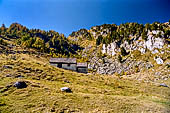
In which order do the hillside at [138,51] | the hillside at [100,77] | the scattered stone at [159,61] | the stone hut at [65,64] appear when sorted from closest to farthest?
1. the hillside at [100,77]
2. the stone hut at [65,64]
3. the scattered stone at [159,61]
4. the hillside at [138,51]

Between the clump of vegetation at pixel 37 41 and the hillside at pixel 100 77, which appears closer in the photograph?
the hillside at pixel 100 77

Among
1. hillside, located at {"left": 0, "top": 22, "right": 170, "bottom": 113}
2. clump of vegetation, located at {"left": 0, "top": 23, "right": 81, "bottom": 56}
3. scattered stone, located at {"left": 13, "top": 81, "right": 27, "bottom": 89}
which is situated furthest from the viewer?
clump of vegetation, located at {"left": 0, "top": 23, "right": 81, "bottom": 56}

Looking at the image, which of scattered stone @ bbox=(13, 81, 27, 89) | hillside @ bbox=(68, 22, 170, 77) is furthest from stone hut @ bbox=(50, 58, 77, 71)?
hillside @ bbox=(68, 22, 170, 77)

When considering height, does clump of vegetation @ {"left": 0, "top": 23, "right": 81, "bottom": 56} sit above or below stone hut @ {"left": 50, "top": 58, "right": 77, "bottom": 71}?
above

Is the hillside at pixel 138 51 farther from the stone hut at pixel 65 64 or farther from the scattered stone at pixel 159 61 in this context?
the stone hut at pixel 65 64

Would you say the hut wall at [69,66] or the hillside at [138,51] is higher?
the hillside at [138,51]

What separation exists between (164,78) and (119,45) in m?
57.6

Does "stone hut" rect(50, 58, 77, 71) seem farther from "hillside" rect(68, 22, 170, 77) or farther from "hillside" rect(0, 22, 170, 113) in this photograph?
"hillside" rect(68, 22, 170, 77)

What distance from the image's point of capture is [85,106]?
13961mm

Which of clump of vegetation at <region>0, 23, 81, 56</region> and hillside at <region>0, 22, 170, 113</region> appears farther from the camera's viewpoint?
clump of vegetation at <region>0, 23, 81, 56</region>

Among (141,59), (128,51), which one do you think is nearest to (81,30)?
(128,51)

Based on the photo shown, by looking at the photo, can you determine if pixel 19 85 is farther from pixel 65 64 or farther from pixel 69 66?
pixel 69 66

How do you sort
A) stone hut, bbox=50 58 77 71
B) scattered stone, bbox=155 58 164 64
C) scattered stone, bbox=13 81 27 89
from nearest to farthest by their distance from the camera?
1. scattered stone, bbox=13 81 27 89
2. stone hut, bbox=50 58 77 71
3. scattered stone, bbox=155 58 164 64

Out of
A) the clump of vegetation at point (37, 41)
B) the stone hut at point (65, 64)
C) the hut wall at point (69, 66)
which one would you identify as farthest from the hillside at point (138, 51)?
the clump of vegetation at point (37, 41)
